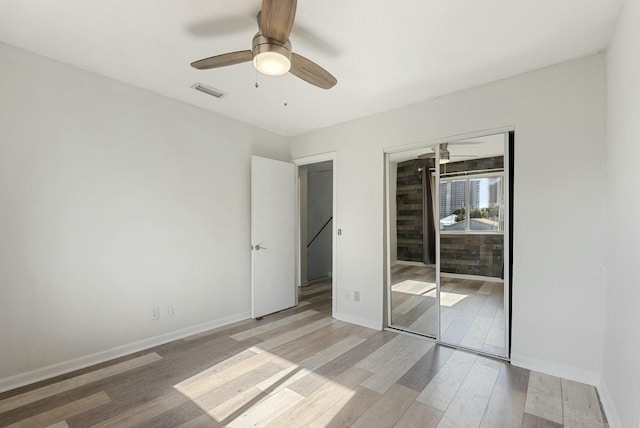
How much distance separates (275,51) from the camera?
165 centimetres

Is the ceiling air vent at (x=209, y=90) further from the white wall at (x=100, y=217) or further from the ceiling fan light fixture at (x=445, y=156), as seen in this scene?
the ceiling fan light fixture at (x=445, y=156)

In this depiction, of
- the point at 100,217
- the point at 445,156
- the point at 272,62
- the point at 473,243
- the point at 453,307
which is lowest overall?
the point at 453,307

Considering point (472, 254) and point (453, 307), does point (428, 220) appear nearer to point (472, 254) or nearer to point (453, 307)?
point (472, 254)

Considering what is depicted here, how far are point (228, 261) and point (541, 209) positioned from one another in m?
3.31

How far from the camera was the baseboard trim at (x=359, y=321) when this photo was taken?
3.43 meters

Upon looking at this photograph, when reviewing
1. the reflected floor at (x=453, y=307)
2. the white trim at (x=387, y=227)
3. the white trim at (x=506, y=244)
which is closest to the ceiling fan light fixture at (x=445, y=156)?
the white trim at (x=506, y=244)

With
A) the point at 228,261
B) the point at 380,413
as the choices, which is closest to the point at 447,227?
the point at 380,413

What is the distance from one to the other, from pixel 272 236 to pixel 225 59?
2498 millimetres

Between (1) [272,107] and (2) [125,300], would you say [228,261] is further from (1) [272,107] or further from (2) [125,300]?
(1) [272,107]

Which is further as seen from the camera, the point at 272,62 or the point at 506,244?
the point at 506,244

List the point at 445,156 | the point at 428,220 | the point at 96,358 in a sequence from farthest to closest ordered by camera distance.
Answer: the point at 428,220, the point at 445,156, the point at 96,358

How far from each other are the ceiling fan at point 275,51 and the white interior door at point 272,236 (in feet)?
6.37

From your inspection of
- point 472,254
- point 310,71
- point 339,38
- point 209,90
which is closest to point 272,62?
point 310,71

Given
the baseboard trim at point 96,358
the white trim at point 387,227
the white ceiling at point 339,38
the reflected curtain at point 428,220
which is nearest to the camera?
the white ceiling at point 339,38
